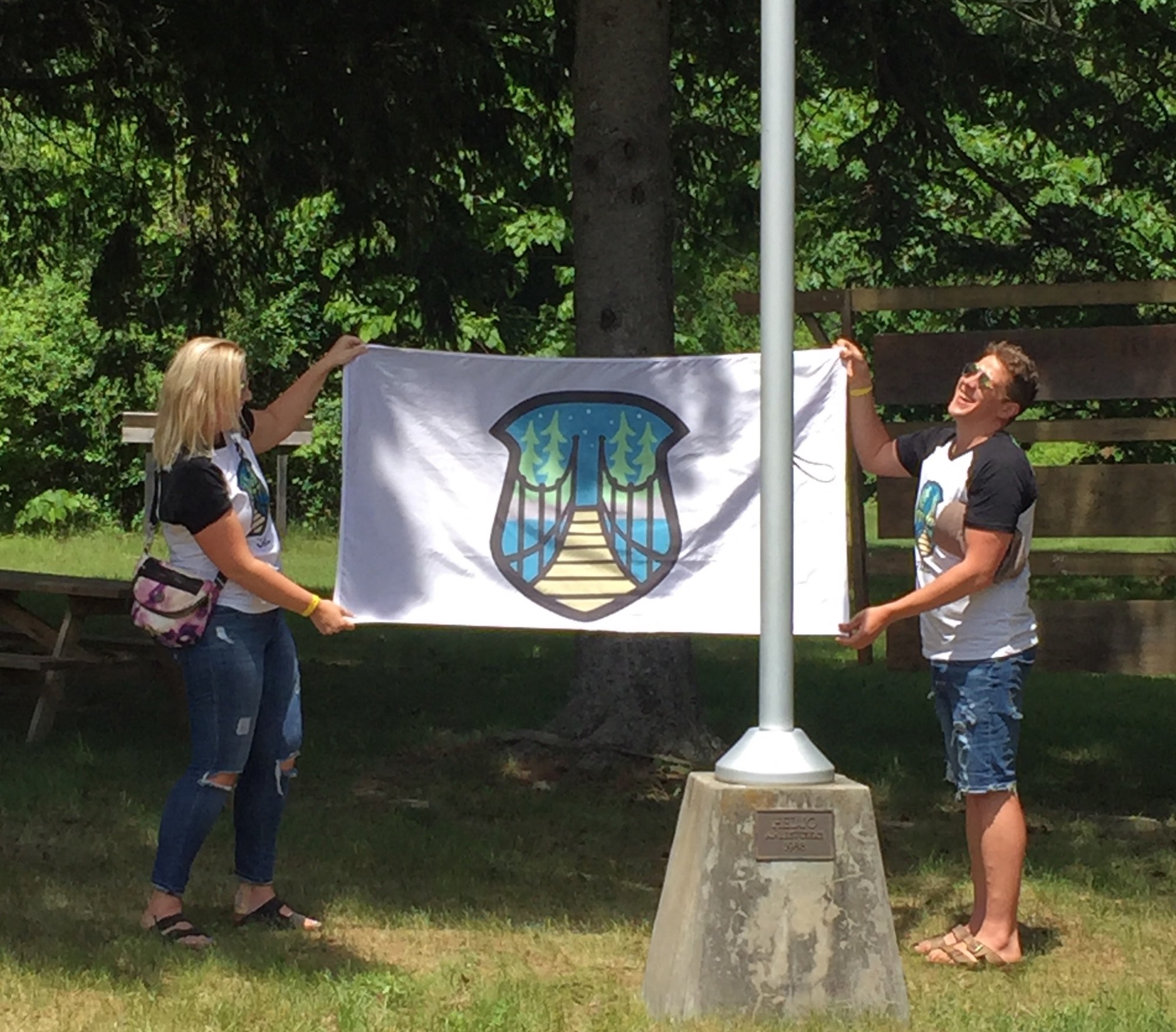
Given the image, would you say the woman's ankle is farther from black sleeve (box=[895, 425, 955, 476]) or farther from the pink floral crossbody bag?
black sleeve (box=[895, 425, 955, 476])

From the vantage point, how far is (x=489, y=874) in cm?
726

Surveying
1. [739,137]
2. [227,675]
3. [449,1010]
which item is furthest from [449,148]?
[449,1010]

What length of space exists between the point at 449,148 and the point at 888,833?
5103 mm

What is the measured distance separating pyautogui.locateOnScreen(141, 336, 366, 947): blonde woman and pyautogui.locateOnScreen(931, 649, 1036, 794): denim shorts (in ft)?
6.55

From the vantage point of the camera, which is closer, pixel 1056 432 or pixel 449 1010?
pixel 449 1010

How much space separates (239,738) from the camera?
19.4 ft

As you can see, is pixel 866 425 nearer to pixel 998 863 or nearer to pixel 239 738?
pixel 998 863

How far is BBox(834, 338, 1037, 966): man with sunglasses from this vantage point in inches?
230

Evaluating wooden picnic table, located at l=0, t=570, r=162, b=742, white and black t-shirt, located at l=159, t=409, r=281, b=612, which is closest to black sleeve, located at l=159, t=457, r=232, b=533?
white and black t-shirt, located at l=159, t=409, r=281, b=612

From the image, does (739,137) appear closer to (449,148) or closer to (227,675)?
(449,148)

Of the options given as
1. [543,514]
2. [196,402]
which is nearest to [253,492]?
[196,402]

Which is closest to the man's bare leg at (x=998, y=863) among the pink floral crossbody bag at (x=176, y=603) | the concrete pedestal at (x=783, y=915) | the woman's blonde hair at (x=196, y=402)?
the concrete pedestal at (x=783, y=915)

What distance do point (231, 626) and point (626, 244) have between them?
4.13 metres

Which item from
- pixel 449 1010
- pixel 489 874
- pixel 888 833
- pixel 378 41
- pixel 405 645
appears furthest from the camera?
pixel 405 645
